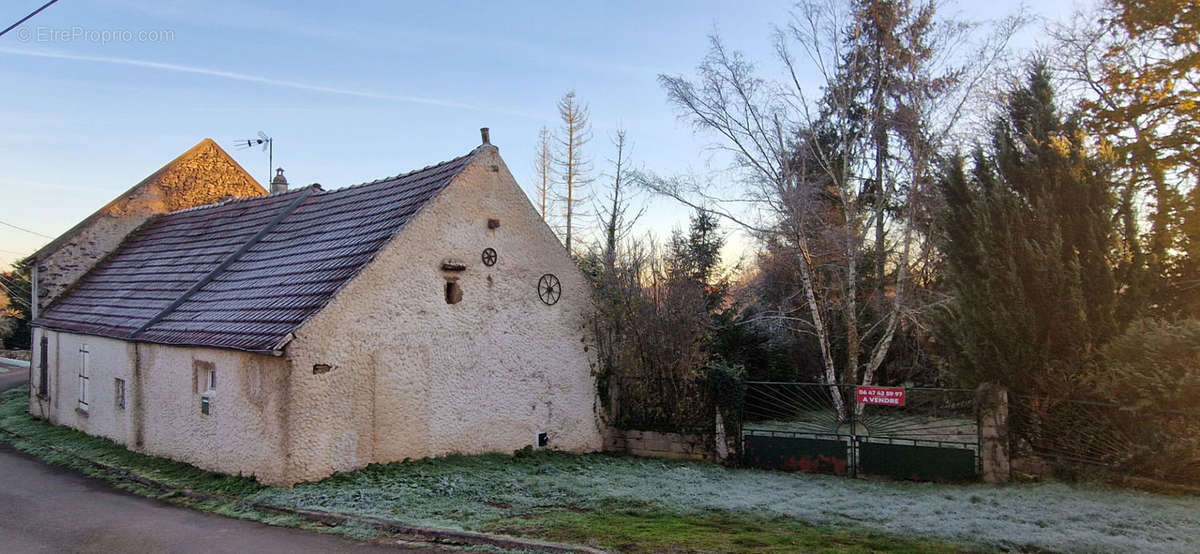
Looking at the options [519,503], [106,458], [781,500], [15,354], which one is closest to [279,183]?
[106,458]

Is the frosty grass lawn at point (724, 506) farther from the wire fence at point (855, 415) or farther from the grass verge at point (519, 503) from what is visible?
the wire fence at point (855, 415)

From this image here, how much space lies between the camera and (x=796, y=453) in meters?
13.3

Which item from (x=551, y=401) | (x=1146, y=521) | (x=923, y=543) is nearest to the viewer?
(x=923, y=543)

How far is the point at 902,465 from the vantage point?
12305mm

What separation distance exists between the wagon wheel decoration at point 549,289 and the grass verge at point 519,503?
3059 millimetres

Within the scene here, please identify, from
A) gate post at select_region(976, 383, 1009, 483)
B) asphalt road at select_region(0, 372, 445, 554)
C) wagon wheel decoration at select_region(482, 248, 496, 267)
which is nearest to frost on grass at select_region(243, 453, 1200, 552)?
gate post at select_region(976, 383, 1009, 483)

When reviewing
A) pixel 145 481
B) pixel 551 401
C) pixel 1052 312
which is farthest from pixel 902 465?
pixel 145 481

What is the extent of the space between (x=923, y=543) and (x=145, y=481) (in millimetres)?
11403

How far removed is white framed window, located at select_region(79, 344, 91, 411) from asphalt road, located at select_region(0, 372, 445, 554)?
4.20 metres

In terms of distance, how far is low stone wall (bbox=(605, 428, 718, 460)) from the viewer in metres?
14.3

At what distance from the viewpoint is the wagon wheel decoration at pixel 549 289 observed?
14.5 m

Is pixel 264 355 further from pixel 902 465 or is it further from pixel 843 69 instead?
pixel 843 69

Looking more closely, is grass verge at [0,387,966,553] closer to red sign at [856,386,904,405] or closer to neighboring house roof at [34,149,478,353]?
neighboring house roof at [34,149,478,353]

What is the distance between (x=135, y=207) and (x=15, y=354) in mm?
20531
